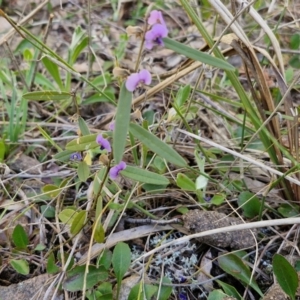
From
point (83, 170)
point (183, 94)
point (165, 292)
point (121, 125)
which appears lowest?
point (165, 292)

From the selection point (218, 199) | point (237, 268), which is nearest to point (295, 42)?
point (218, 199)

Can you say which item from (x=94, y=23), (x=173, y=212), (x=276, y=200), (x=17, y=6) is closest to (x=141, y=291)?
(x=173, y=212)

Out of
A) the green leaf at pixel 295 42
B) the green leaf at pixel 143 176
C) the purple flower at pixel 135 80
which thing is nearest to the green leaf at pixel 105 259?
the green leaf at pixel 143 176

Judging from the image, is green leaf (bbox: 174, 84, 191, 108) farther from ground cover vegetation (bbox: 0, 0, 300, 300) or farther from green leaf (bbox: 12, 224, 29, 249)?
green leaf (bbox: 12, 224, 29, 249)

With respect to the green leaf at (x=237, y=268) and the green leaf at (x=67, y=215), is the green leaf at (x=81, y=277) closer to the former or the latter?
the green leaf at (x=67, y=215)

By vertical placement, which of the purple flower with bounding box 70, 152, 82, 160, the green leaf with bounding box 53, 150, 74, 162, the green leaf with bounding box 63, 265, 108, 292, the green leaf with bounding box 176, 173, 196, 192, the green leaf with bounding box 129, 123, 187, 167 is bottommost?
the green leaf with bounding box 63, 265, 108, 292

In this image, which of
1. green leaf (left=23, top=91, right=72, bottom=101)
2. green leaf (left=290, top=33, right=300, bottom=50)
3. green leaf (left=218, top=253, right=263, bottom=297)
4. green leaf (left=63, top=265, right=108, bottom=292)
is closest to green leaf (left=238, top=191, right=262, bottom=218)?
green leaf (left=218, top=253, right=263, bottom=297)

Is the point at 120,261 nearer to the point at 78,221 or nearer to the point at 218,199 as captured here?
the point at 78,221
